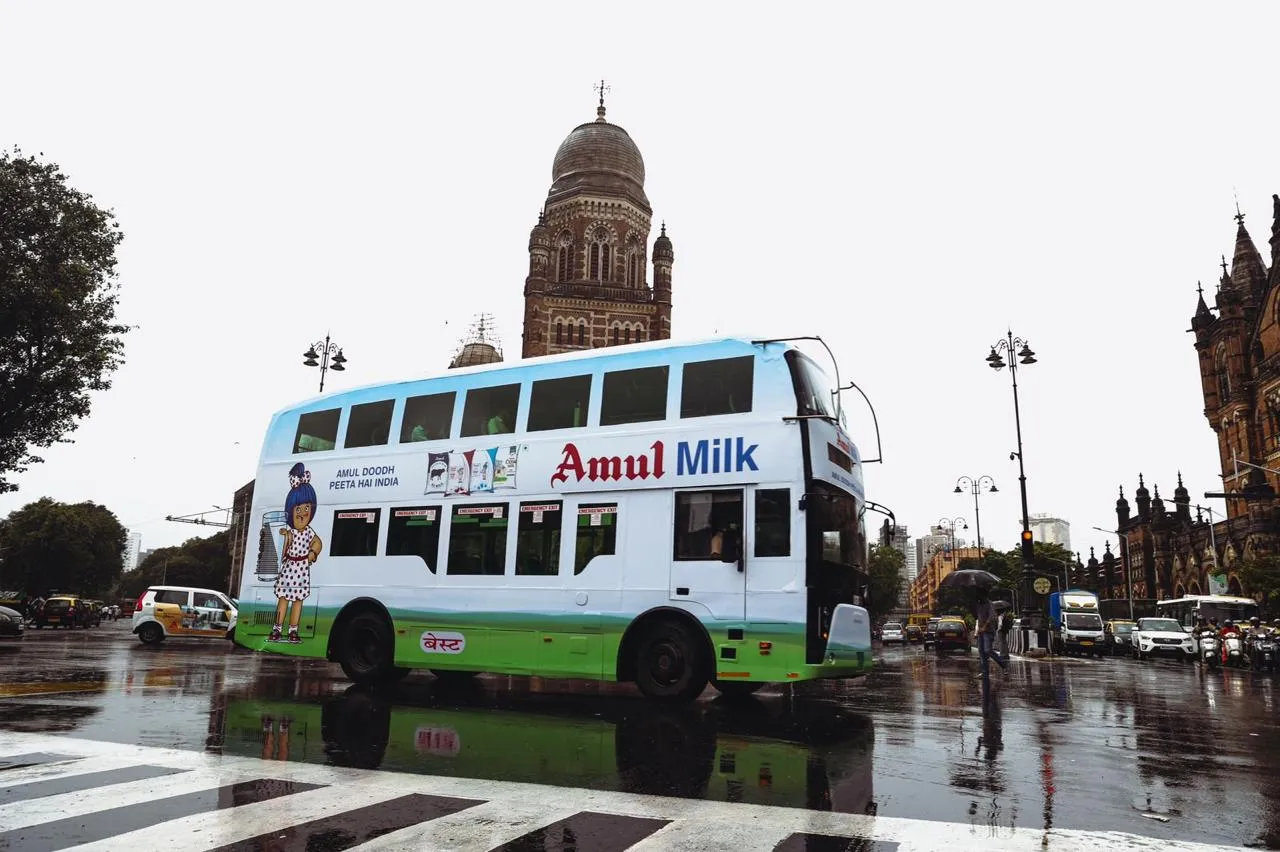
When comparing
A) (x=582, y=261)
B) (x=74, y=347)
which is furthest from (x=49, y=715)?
(x=582, y=261)

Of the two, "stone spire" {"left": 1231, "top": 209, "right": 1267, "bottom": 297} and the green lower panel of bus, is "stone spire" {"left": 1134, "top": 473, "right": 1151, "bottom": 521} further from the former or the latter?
the green lower panel of bus

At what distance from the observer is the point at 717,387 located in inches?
414

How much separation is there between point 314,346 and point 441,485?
58.2ft

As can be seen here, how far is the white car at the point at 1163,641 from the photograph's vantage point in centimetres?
3109

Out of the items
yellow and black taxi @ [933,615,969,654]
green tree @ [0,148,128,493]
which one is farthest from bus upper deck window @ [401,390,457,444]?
yellow and black taxi @ [933,615,969,654]

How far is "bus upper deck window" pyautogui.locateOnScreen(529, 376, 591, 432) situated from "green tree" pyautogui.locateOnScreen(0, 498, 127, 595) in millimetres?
71190

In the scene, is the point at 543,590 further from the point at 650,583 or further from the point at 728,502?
the point at 728,502

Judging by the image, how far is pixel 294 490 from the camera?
13445mm

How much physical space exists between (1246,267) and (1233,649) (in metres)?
40.8

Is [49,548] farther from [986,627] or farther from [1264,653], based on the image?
[1264,653]

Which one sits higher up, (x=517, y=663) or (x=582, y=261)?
(x=582, y=261)

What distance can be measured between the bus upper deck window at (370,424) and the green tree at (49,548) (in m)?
68.1

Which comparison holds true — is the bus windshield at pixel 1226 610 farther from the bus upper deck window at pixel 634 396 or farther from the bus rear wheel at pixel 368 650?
the bus rear wheel at pixel 368 650

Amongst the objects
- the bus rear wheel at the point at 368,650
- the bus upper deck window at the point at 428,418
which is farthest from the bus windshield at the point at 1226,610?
the bus rear wheel at the point at 368,650
